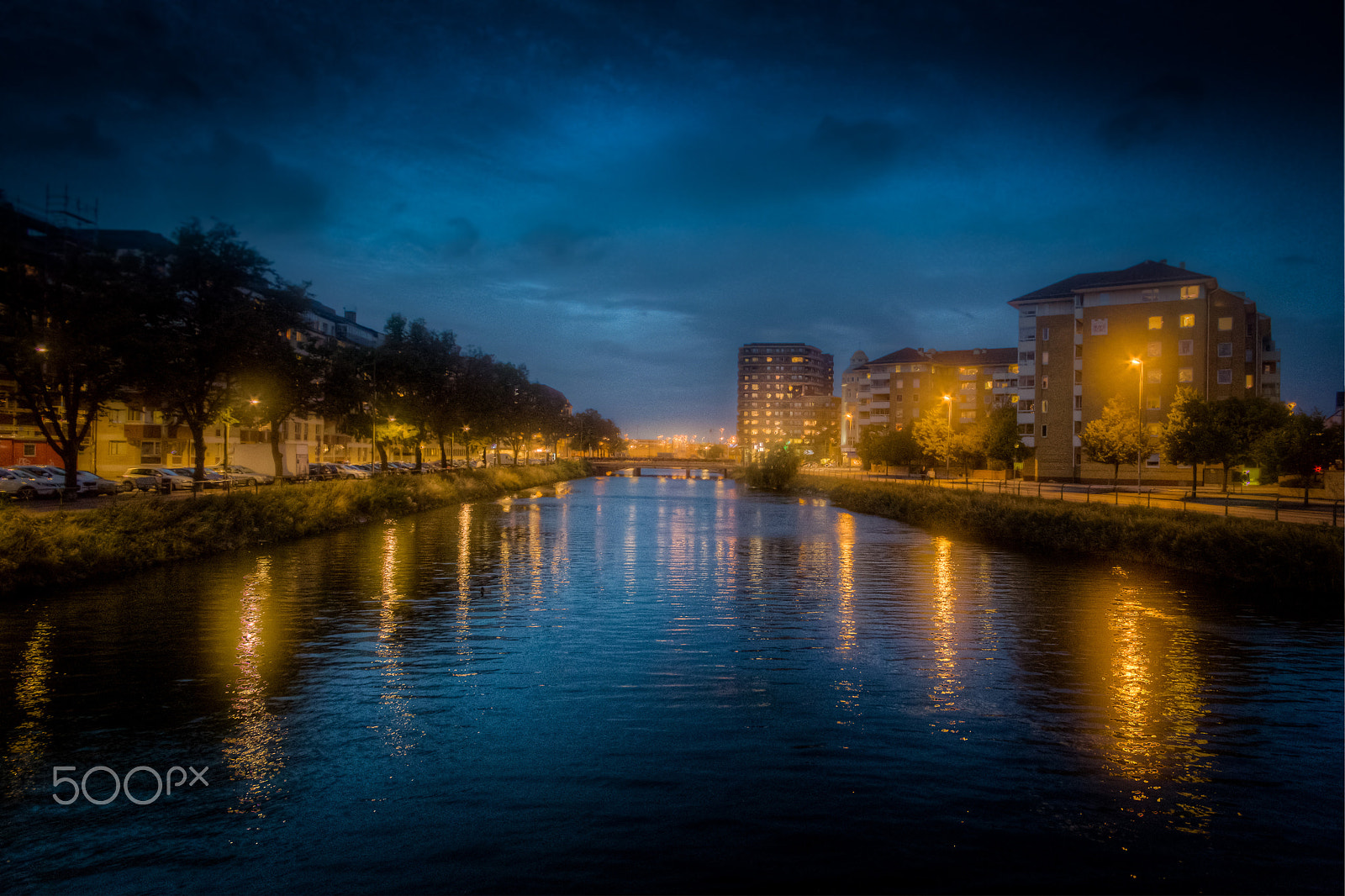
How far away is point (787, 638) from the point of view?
17078 mm

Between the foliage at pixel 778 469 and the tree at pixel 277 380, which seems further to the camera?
the foliage at pixel 778 469

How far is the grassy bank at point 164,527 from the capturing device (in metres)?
20.9

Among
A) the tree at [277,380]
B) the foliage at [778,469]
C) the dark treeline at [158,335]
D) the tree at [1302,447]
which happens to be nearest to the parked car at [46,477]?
Answer: the dark treeline at [158,335]

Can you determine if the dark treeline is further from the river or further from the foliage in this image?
the foliage

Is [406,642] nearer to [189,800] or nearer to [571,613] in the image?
[571,613]

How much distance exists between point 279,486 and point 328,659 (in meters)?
26.1

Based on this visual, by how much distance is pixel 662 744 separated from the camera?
10562mm

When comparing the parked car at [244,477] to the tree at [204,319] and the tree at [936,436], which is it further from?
the tree at [936,436]

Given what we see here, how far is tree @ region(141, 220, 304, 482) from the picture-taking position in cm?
3622

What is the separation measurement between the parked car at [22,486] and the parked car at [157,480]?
509cm

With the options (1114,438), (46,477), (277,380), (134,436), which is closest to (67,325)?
(277,380)

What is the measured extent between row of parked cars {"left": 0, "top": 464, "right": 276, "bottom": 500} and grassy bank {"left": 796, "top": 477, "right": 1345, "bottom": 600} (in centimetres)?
3861

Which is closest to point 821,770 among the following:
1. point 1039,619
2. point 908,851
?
point 908,851

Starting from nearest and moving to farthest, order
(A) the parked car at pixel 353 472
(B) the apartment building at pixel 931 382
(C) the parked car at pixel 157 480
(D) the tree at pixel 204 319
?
(D) the tree at pixel 204 319 < (C) the parked car at pixel 157 480 < (A) the parked car at pixel 353 472 < (B) the apartment building at pixel 931 382
